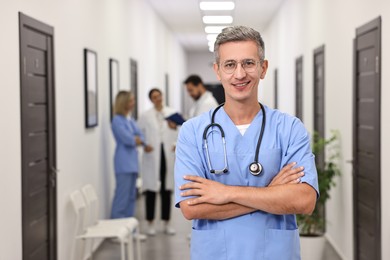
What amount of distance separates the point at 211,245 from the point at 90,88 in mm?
4001

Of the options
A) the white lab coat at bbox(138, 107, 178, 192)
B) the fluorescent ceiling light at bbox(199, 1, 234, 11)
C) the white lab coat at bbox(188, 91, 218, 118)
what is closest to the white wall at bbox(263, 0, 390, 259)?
the fluorescent ceiling light at bbox(199, 1, 234, 11)

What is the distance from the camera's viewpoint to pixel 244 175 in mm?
2057

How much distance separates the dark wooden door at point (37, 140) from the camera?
3.94 meters

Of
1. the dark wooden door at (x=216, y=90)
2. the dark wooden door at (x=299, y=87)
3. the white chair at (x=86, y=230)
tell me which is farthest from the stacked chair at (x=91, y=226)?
the dark wooden door at (x=216, y=90)

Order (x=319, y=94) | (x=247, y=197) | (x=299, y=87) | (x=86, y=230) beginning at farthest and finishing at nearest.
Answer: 1. (x=299, y=87)
2. (x=319, y=94)
3. (x=86, y=230)
4. (x=247, y=197)

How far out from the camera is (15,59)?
3775 millimetres

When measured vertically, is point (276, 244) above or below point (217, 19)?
below

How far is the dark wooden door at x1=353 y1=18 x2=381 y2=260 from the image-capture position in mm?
4312

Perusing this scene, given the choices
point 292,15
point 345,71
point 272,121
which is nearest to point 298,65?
point 292,15

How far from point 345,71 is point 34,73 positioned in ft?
8.19

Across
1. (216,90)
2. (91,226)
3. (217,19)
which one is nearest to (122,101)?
(91,226)

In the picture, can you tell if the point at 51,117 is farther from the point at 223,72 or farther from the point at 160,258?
the point at 223,72

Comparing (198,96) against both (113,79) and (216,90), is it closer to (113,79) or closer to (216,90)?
(113,79)

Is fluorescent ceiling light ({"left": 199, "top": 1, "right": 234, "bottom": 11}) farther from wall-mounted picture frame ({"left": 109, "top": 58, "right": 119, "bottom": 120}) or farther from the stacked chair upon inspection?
the stacked chair
